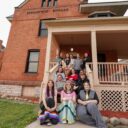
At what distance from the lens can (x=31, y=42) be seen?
1405 centimetres

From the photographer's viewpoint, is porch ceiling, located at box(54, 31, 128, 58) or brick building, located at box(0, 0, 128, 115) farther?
brick building, located at box(0, 0, 128, 115)

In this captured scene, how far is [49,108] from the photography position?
503 cm

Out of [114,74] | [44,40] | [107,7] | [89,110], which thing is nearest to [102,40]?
[114,74]

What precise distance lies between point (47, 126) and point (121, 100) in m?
4.40

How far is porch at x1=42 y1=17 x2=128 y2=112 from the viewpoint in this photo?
765 centimetres

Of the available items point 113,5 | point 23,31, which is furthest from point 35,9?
point 113,5

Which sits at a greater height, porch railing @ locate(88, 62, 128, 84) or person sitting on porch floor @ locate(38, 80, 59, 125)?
porch railing @ locate(88, 62, 128, 84)

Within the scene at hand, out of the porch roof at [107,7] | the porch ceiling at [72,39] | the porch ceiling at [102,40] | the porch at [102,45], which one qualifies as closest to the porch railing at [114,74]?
the porch at [102,45]

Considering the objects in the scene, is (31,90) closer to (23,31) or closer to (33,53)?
(33,53)

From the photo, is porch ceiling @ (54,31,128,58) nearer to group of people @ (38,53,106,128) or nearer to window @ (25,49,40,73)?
window @ (25,49,40,73)

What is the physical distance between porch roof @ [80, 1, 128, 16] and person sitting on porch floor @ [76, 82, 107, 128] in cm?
946

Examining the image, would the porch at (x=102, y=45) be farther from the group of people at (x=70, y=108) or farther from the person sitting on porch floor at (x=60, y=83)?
the group of people at (x=70, y=108)

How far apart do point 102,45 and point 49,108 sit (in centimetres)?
800

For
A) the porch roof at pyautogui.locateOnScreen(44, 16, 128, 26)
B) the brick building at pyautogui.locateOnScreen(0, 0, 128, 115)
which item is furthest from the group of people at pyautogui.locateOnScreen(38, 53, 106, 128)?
the porch roof at pyautogui.locateOnScreen(44, 16, 128, 26)
